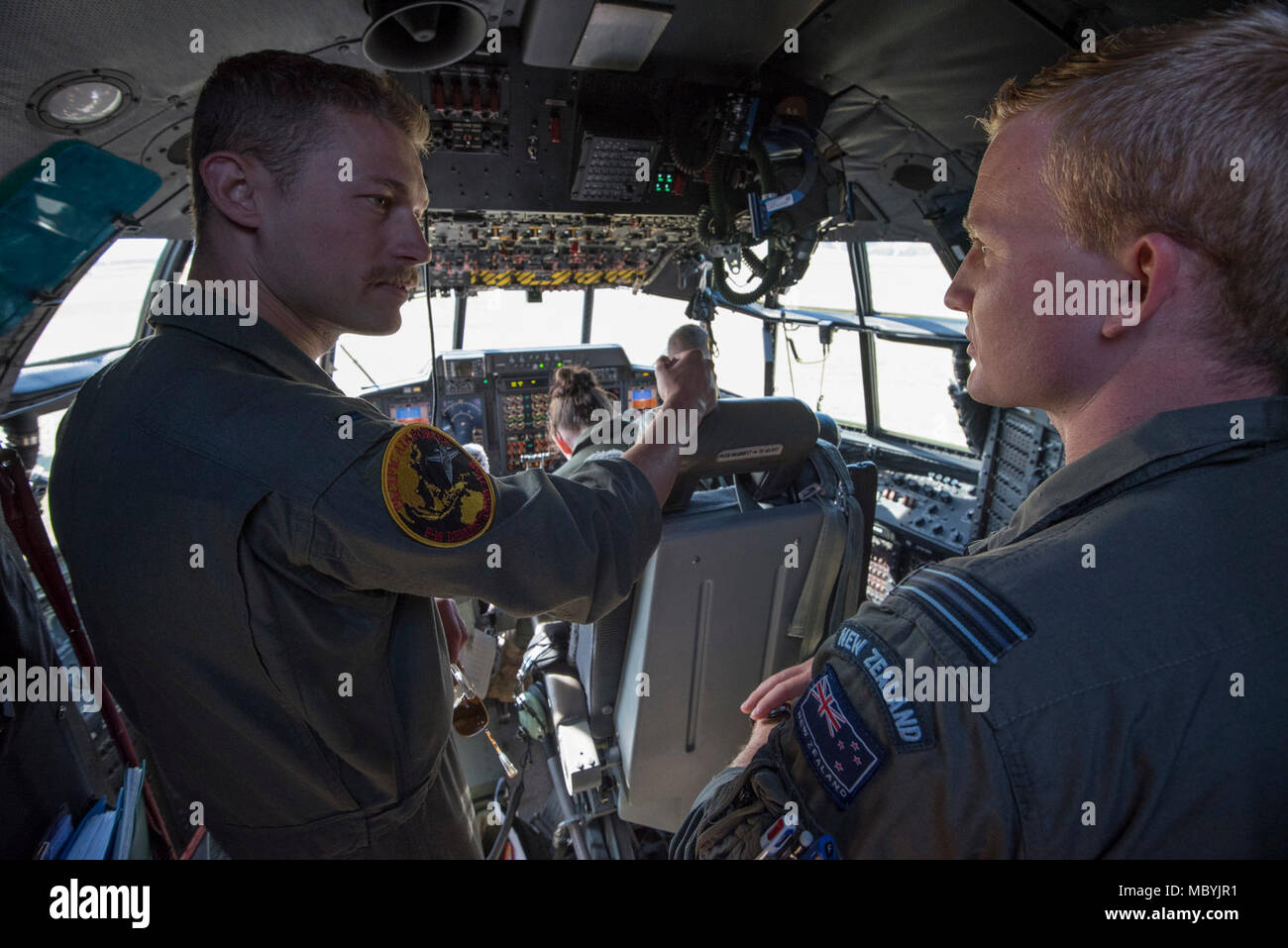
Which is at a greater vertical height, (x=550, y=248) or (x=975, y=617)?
(x=550, y=248)

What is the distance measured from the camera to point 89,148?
1.61m

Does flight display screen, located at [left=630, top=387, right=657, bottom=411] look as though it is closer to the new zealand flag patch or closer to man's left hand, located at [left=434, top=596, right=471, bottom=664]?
man's left hand, located at [left=434, top=596, right=471, bottom=664]

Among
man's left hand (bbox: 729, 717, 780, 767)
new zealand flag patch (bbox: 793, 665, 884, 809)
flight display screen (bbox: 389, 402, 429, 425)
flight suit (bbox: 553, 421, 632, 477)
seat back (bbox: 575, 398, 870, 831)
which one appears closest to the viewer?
new zealand flag patch (bbox: 793, 665, 884, 809)

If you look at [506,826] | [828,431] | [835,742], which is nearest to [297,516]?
[835,742]

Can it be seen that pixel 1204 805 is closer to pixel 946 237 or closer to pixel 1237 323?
pixel 1237 323

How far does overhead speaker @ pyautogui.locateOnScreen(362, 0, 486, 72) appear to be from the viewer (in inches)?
63.0

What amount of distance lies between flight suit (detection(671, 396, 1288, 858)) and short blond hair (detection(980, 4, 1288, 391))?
3.8 inches

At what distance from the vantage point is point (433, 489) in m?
0.83

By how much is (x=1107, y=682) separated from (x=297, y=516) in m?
0.88

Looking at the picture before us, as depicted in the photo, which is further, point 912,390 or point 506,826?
point 912,390

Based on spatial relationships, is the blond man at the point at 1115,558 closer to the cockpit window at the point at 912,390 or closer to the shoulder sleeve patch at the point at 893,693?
the shoulder sleeve patch at the point at 893,693

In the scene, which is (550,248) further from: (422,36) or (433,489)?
(433,489)

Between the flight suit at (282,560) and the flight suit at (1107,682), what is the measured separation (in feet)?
1.61

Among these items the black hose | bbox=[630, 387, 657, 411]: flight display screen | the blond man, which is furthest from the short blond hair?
bbox=[630, 387, 657, 411]: flight display screen
